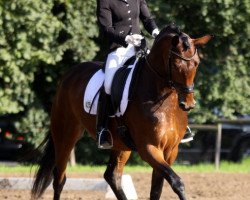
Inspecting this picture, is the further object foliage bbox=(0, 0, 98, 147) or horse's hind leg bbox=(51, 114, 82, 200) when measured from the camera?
foliage bbox=(0, 0, 98, 147)

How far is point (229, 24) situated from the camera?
1609 cm

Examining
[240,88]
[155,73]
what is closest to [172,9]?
[240,88]

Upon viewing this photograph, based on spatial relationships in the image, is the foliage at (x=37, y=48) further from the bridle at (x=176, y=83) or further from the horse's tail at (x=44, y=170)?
the bridle at (x=176, y=83)

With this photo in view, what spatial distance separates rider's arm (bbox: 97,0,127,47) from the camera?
8.70 meters

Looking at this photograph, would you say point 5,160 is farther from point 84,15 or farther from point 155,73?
point 155,73

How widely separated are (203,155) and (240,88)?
216 centimetres

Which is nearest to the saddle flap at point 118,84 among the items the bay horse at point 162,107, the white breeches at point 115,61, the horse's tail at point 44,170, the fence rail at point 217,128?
the white breeches at point 115,61

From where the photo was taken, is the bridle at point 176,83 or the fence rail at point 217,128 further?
the fence rail at point 217,128

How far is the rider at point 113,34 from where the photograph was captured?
8805mm

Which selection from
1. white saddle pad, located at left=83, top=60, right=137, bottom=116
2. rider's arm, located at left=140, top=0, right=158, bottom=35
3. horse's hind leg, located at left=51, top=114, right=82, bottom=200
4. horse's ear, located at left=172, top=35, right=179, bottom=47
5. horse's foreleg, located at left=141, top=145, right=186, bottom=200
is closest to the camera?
horse's foreleg, located at left=141, top=145, right=186, bottom=200

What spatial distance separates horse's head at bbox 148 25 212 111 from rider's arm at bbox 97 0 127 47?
712 mm

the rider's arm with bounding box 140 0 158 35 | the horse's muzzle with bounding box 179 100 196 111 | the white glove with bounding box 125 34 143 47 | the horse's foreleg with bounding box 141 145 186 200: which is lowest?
the horse's foreleg with bounding box 141 145 186 200

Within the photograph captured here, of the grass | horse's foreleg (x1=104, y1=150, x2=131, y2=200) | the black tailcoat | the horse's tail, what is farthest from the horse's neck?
the grass

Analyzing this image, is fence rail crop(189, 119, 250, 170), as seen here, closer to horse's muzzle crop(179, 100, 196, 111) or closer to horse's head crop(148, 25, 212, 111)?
horse's head crop(148, 25, 212, 111)
